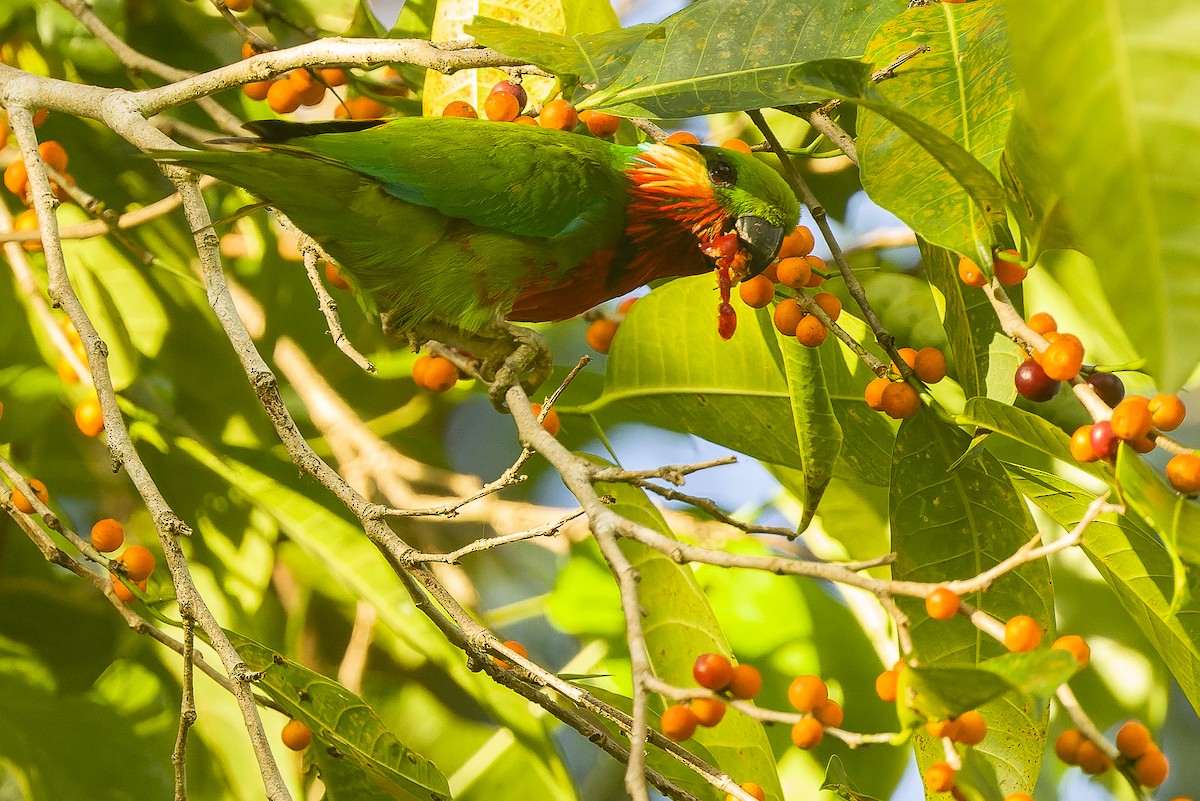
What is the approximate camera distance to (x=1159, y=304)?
20.6 inches

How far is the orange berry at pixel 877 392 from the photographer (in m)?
1.38

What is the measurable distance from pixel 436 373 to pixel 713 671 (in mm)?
913

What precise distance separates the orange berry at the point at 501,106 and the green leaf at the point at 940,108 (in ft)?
2.39

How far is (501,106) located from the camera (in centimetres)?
173

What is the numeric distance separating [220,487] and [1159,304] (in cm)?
181

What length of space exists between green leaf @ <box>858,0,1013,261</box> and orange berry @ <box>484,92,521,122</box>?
730 mm

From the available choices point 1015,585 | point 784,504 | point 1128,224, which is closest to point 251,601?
point 784,504

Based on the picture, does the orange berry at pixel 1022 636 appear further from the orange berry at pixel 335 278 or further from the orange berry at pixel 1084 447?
the orange berry at pixel 335 278

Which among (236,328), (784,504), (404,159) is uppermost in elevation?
(404,159)

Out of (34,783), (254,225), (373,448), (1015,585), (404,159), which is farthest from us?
(254,225)

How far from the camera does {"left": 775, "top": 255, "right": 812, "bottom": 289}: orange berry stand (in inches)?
56.2

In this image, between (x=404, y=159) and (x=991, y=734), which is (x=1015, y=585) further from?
(x=404, y=159)

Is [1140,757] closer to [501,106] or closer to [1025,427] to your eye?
[1025,427]

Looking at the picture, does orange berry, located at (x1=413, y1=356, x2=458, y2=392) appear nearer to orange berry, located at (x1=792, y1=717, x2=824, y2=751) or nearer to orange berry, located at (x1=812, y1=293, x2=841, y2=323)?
orange berry, located at (x1=812, y1=293, x2=841, y2=323)
